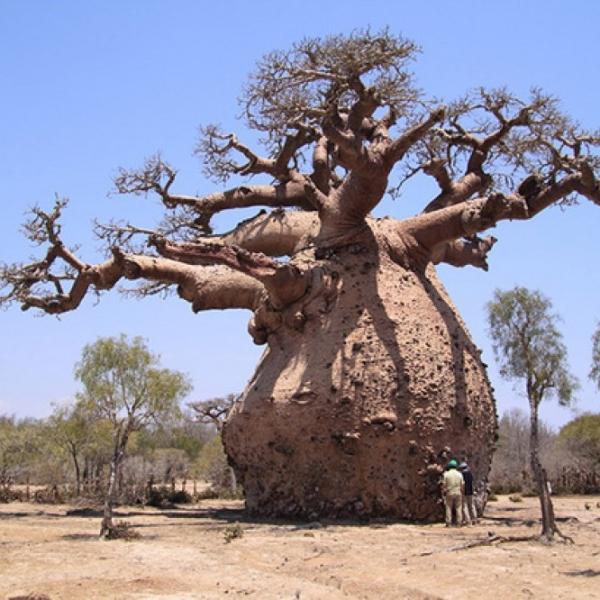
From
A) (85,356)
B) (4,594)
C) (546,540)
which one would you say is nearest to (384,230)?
(546,540)

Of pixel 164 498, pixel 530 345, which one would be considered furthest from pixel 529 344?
pixel 164 498

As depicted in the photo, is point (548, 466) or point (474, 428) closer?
point (474, 428)

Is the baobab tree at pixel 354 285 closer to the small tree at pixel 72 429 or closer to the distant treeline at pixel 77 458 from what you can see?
the distant treeline at pixel 77 458

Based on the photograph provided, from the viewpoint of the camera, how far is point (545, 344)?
910 inches

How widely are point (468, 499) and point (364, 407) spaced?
135 centimetres

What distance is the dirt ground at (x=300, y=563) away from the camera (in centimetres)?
436

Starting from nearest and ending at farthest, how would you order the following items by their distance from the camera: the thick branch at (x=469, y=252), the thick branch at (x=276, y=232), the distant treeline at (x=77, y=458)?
the thick branch at (x=276, y=232) < the thick branch at (x=469, y=252) < the distant treeline at (x=77, y=458)

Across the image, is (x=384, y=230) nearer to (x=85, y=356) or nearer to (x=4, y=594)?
(x=4, y=594)

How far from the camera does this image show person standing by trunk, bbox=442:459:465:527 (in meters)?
7.61

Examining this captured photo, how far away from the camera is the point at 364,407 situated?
7.92 m

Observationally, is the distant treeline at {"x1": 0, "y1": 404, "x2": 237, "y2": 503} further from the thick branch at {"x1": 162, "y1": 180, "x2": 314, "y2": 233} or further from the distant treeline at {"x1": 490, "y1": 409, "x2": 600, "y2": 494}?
the distant treeline at {"x1": 490, "y1": 409, "x2": 600, "y2": 494}

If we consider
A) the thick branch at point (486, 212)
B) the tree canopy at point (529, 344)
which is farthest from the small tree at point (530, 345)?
the thick branch at point (486, 212)

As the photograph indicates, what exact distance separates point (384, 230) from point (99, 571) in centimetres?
570

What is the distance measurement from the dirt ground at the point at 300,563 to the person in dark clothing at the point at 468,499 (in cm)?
34
